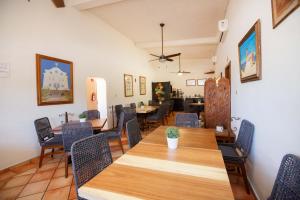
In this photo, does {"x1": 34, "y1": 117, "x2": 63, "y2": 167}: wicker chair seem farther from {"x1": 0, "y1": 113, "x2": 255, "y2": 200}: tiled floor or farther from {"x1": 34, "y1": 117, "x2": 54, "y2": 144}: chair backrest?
{"x1": 0, "y1": 113, "x2": 255, "y2": 200}: tiled floor

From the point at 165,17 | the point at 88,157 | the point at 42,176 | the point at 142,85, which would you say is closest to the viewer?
the point at 88,157

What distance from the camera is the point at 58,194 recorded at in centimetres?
202

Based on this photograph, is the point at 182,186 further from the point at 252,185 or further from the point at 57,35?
the point at 57,35

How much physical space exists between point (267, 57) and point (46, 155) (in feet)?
12.3

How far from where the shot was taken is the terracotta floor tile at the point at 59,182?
7.18 ft

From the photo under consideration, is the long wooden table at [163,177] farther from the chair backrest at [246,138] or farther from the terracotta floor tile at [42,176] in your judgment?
the terracotta floor tile at [42,176]

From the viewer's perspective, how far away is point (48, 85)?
126 inches

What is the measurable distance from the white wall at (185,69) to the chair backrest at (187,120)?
7471 mm

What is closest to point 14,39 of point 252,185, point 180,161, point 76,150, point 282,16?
point 76,150

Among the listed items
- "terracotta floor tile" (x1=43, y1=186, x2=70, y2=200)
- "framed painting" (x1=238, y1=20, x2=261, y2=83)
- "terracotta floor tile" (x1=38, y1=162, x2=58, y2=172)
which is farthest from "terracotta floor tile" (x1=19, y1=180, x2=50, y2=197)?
"framed painting" (x1=238, y1=20, x2=261, y2=83)

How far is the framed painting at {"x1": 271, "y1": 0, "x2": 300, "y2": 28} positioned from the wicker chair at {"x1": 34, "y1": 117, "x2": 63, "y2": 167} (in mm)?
3106

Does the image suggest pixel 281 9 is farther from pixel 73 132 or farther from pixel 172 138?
pixel 73 132

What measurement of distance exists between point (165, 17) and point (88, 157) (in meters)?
4.33

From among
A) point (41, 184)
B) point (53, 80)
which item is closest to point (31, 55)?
point (53, 80)
